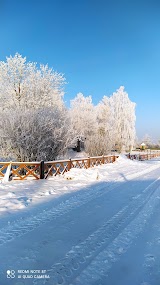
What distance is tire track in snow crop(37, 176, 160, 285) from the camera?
12.1 ft

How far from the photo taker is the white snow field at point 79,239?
370cm

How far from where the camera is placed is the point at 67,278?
11.7 feet

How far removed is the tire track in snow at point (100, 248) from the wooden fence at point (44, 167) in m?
7.11

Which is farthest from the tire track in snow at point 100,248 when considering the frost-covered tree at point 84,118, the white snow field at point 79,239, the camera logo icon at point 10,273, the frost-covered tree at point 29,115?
the frost-covered tree at point 84,118

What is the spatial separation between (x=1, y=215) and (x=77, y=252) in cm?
296

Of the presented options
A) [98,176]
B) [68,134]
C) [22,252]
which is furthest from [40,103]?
[22,252]

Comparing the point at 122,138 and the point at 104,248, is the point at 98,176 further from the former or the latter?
the point at 122,138

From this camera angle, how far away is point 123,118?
143 feet

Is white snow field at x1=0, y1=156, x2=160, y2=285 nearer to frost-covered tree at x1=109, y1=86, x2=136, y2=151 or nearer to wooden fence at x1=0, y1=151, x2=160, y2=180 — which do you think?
wooden fence at x1=0, y1=151, x2=160, y2=180

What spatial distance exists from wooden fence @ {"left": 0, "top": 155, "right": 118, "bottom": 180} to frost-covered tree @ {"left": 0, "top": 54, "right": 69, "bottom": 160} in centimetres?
176

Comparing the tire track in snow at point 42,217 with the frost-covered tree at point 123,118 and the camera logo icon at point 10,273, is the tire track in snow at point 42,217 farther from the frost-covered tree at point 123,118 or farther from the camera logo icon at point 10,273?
the frost-covered tree at point 123,118

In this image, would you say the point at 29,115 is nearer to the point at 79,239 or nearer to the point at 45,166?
the point at 45,166

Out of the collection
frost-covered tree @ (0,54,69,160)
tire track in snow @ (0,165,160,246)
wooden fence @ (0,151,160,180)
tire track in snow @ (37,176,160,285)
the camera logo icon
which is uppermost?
frost-covered tree @ (0,54,69,160)

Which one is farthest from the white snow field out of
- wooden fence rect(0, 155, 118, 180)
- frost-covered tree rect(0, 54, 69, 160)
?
frost-covered tree rect(0, 54, 69, 160)
